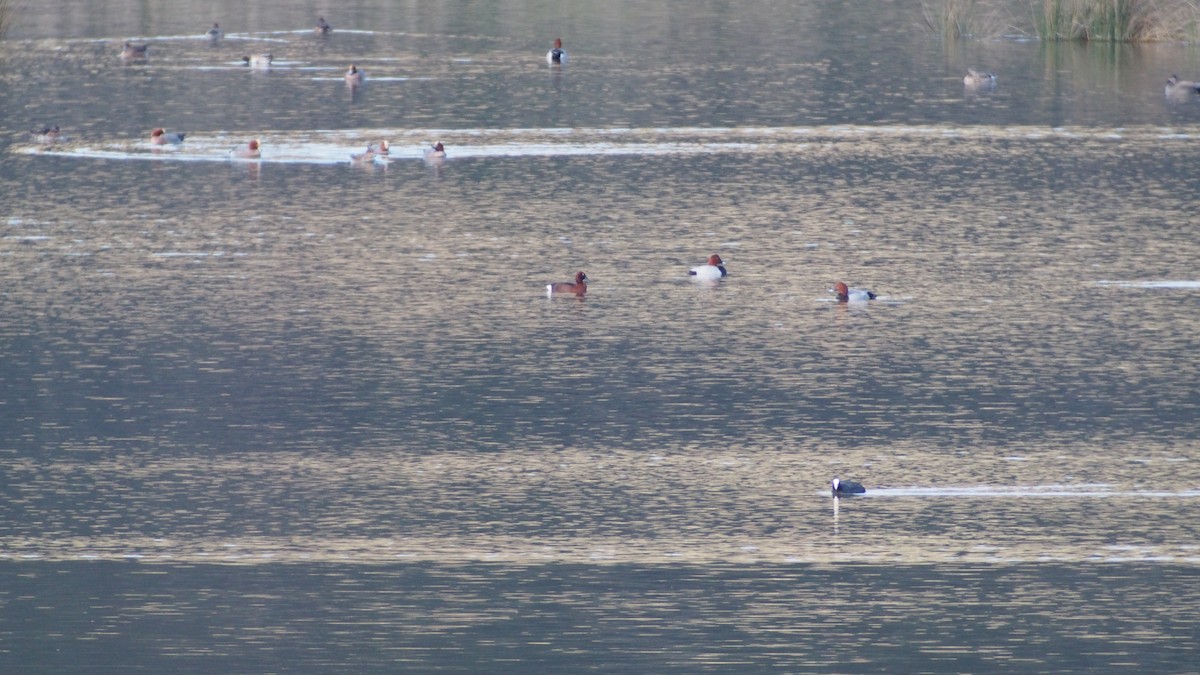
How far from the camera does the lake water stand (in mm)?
12078

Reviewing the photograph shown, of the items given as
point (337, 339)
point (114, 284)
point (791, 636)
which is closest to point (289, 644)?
point (791, 636)

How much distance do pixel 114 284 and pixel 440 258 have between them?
3489 millimetres

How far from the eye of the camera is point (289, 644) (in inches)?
461

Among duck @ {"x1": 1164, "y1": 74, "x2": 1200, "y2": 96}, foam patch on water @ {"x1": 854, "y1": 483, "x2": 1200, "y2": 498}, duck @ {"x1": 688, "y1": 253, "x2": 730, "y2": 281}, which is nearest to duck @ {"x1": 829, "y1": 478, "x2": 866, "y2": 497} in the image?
foam patch on water @ {"x1": 854, "y1": 483, "x2": 1200, "y2": 498}

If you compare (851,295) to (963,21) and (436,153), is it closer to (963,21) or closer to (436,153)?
(436,153)

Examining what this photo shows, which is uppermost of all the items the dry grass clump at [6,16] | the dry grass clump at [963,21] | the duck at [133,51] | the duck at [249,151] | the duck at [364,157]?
the dry grass clump at [6,16]

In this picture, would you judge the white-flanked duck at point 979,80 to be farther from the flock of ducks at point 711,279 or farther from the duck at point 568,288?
the duck at point 568,288

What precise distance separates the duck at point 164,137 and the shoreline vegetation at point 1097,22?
19.2m

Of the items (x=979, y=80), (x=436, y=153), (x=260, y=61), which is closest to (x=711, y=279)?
(x=436, y=153)

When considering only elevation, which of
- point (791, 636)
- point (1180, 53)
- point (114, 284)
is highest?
point (1180, 53)

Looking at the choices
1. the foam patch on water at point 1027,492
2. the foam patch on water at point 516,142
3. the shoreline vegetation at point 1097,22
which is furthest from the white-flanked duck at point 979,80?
the foam patch on water at point 1027,492

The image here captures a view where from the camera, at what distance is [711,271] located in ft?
70.8

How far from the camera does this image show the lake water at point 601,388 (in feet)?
39.6

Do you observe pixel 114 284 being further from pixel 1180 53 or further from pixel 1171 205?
pixel 1180 53
